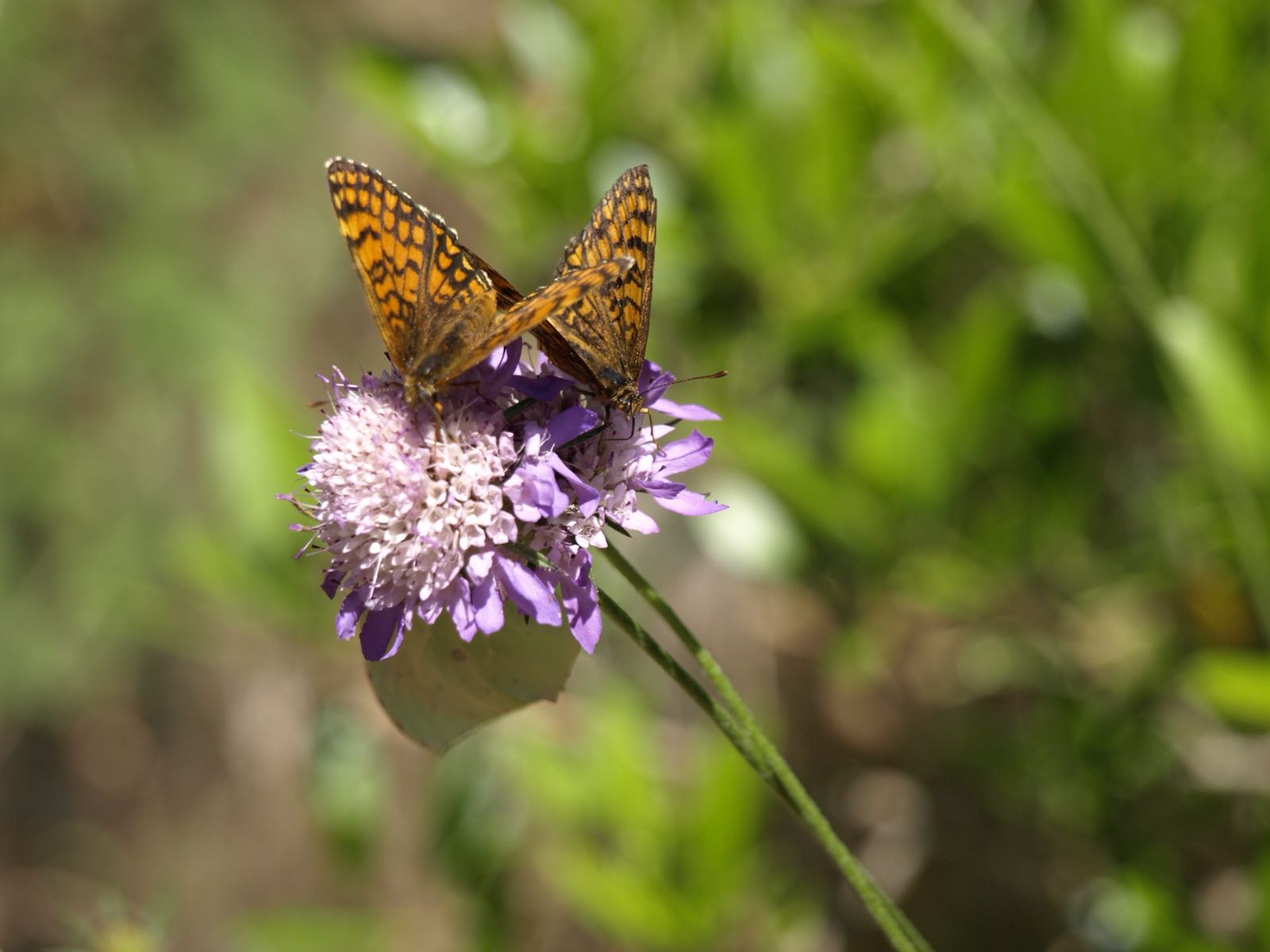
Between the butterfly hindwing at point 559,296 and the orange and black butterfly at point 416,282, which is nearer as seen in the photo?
the butterfly hindwing at point 559,296

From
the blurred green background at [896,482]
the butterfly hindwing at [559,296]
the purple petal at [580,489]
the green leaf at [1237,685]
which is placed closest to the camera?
the butterfly hindwing at [559,296]

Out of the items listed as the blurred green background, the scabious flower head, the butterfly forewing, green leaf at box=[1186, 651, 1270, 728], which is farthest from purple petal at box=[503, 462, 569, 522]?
green leaf at box=[1186, 651, 1270, 728]

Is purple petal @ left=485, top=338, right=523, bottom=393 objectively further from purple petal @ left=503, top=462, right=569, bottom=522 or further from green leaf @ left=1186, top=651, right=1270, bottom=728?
green leaf @ left=1186, top=651, right=1270, bottom=728

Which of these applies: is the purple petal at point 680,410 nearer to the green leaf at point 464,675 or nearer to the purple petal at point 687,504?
the purple petal at point 687,504

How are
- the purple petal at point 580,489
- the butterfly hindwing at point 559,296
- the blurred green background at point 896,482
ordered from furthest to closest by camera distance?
the blurred green background at point 896,482
the purple petal at point 580,489
the butterfly hindwing at point 559,296

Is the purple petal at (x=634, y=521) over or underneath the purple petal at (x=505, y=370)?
underneath

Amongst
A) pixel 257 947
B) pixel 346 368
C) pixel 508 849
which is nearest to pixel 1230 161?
pixel 508 849

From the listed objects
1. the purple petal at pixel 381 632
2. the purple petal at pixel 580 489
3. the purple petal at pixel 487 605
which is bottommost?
the purple petal at pixel 487 605

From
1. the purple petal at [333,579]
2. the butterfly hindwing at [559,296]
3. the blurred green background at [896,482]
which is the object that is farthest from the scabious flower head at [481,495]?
the blurred green background at [896,482]

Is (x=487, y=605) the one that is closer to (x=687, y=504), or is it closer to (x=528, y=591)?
(x=528, y=591)
